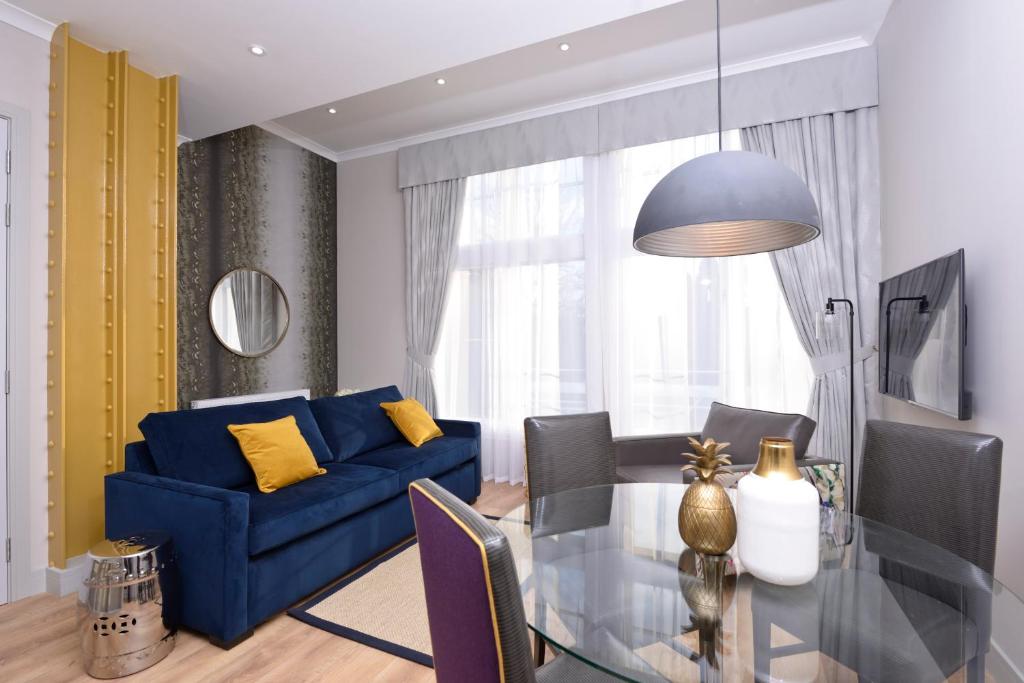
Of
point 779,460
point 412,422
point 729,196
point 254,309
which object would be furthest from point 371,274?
point 779,460

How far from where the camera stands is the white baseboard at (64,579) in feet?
8.07

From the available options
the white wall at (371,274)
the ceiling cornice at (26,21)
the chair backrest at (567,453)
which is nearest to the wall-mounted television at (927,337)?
the chair backrest at (567,453)

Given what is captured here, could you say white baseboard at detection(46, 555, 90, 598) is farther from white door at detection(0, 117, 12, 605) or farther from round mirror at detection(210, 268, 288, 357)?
round mirror at detection(210, 268, 288, 357)

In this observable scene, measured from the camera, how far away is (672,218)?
4.40ft

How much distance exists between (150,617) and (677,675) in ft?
6.41

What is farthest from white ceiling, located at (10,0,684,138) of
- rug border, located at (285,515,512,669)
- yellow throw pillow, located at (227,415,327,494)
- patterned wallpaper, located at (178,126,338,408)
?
rug border, located at (285,515,512,669)

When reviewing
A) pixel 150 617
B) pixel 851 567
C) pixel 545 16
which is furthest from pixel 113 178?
pixel 851 567

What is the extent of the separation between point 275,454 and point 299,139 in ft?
10.7

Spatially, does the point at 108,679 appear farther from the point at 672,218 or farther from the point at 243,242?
the point at 243,242

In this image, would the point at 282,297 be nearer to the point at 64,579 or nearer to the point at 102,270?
the point at 102,270

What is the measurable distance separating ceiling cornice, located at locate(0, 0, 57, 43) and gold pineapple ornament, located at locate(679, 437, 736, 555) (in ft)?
11.4

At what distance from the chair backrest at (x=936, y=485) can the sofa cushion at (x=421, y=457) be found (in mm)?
2190

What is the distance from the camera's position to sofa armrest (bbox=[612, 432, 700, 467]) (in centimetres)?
300

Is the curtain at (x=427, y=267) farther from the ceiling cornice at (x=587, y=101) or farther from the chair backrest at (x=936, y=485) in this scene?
the chair backrest at (x=936, y=485)
